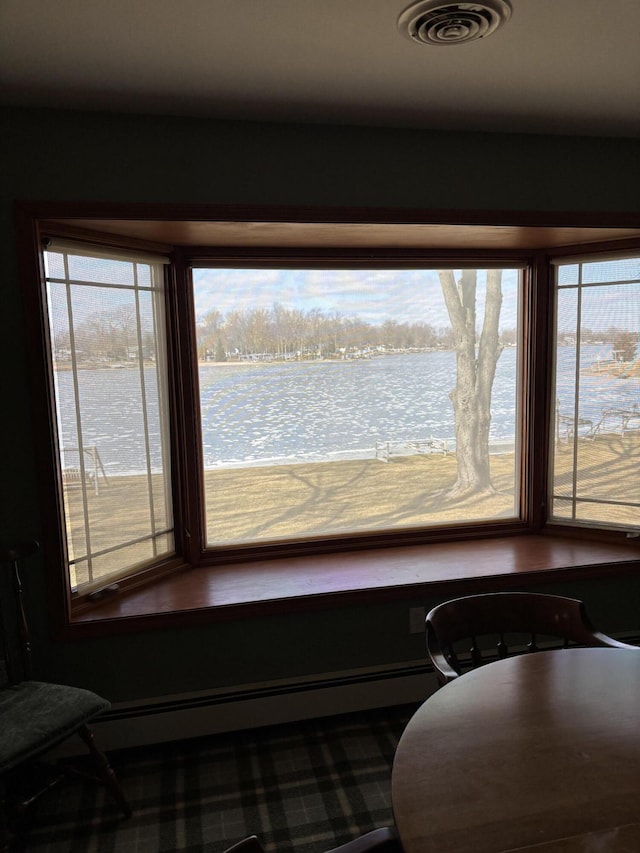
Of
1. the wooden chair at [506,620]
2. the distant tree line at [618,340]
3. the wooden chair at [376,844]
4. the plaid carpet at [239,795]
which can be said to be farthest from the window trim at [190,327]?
the wooden chair at [376,844]

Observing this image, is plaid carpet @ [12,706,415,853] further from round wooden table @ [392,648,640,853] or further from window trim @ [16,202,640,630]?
round wooden table @ [392,648,640,853]

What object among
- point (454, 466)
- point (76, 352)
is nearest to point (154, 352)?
point (76, 352)

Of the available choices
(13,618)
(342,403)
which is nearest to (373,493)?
(342,403)

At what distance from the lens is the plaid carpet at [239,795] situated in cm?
195

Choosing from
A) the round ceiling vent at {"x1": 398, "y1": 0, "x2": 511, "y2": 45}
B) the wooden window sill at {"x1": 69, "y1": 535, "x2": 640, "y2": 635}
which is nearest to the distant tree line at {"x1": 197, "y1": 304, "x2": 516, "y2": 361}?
the wooden window sill at {"x1": 69, "y1": 535, "x2": 640, "y2": 635}

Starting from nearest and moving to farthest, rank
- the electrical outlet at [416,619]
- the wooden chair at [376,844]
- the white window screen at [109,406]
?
the wooden chair at [376,844] < the white window screen at [109,406] < the electrical outlet at [416,619]

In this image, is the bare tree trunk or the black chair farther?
the bare tree trunk

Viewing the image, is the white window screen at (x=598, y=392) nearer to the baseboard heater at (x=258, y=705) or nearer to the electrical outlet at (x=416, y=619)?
the electrical outlet at (x=416, y=619)

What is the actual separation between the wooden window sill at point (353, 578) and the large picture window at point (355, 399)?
193mm

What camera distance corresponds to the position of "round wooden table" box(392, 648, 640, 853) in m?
1.03

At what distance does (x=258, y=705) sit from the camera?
2.46 meters

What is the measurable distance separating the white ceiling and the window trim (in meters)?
0.34

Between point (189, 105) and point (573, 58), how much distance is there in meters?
1.22

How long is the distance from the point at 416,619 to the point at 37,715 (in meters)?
1.42
